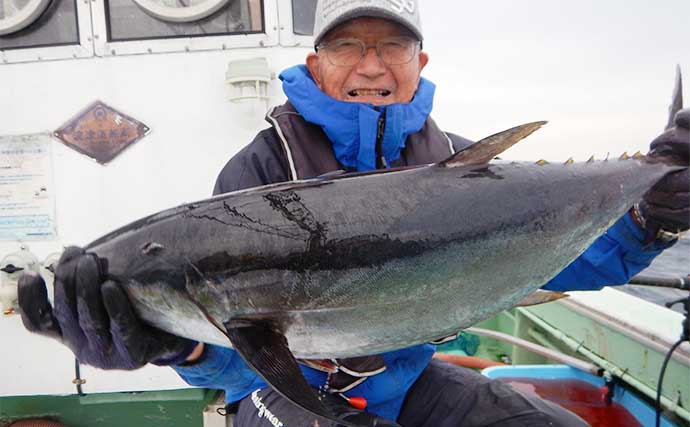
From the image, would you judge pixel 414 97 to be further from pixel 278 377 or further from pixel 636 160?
pixel 278 377

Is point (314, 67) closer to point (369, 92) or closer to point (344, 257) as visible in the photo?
point (369, 92)

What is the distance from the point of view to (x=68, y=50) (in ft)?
11.4

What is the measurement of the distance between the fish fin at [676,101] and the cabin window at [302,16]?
2416 millimetres

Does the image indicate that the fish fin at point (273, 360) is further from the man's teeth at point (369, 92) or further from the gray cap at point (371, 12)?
the gray cap at point (371, 12)

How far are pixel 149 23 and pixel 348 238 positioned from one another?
295cm

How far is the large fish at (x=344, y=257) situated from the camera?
1.40 metres

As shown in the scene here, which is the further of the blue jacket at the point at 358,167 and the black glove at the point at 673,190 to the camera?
the blue jacket at the point at 358,167

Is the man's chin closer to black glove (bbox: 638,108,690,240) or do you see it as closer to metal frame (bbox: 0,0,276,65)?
black glove (bbox: 638,108,690,240)

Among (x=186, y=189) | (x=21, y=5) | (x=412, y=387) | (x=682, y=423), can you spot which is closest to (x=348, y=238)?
(x=412, y=387)

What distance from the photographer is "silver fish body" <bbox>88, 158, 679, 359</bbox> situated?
4.60 ft

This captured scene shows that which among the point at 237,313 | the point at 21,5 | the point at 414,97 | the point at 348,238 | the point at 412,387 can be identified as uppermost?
the point at 21,5

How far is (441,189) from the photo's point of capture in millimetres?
1460

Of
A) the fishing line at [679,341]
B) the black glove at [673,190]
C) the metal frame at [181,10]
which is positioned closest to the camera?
the black glove at [673,190]

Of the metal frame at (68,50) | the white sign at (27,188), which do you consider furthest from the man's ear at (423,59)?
the white sign at (27,188)
